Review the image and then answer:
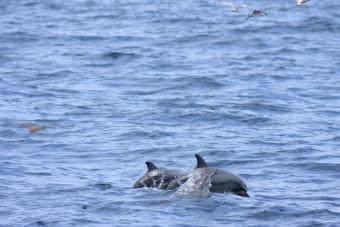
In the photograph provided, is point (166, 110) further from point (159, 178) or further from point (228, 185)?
point (228, 185)

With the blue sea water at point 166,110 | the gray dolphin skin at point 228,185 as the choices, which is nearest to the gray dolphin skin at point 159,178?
the blue sea water at point 166,110

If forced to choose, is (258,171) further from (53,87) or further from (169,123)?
(53,87)

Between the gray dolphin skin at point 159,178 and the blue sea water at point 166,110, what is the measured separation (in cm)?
22

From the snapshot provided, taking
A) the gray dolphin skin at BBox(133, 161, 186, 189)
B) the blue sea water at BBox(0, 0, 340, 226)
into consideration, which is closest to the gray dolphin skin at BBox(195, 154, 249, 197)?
the blue sea water at BBox(0, 0, 340, 226)

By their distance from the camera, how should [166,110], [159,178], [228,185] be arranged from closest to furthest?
[228,185], [159,178], [166,110]

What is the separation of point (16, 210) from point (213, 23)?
21.9 meters

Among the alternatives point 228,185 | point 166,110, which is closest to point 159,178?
point 228,185

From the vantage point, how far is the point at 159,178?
15.9m

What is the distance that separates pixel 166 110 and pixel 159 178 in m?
7.01

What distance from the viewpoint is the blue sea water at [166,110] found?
14805mm

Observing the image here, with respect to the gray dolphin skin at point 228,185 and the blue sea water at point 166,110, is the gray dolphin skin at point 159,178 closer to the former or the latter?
the blue sea water at point 166,110

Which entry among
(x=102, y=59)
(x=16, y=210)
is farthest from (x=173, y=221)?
(x=102, y=59)

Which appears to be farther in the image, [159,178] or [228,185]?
[159,178]

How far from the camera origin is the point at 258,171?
1730cm
